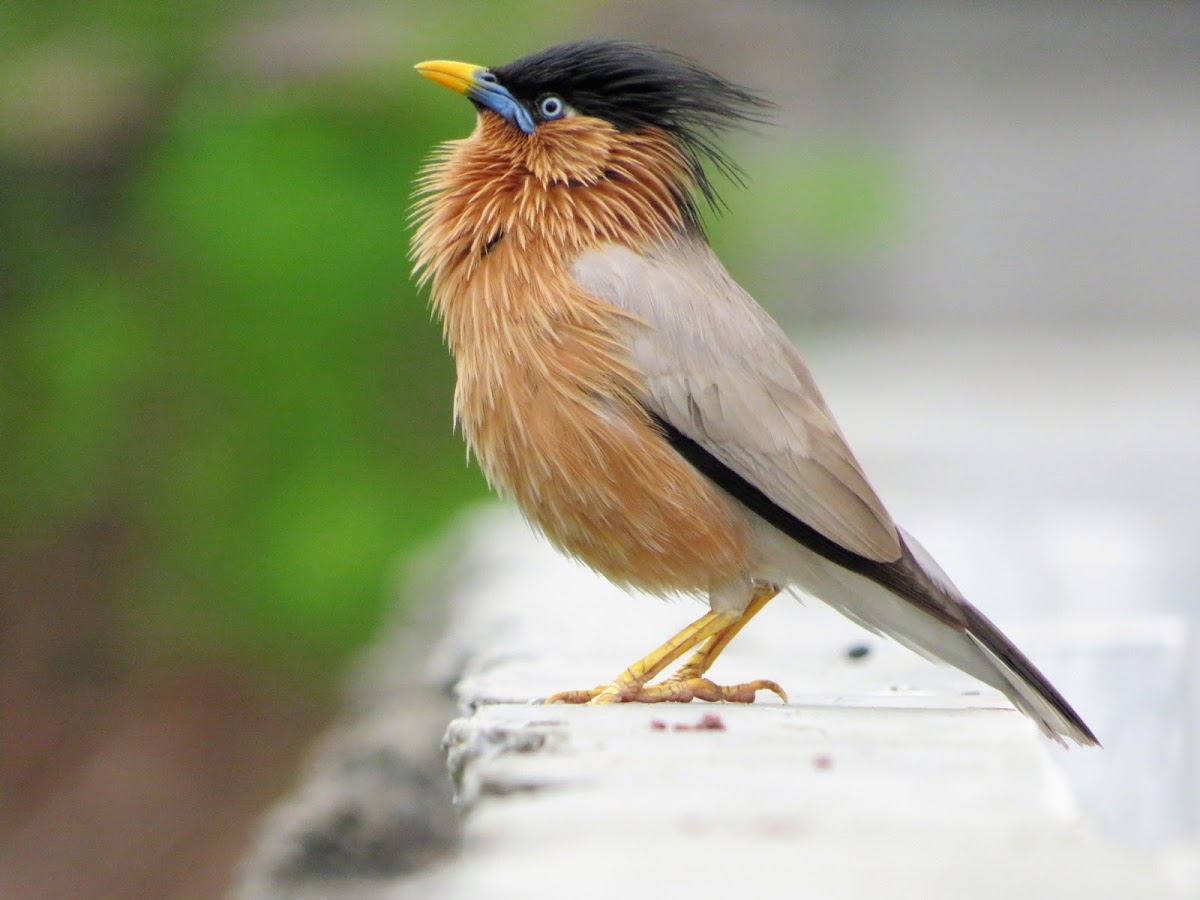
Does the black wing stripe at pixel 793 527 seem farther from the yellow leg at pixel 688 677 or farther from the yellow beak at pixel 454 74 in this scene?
the yellow beak at pixel 454 74

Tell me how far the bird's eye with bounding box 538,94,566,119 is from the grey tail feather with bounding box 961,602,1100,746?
192 centimetres

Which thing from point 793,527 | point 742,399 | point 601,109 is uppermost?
point 601,109

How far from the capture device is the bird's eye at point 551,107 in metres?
5.20

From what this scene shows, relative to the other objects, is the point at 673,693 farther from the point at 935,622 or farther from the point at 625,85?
the point at 625,85

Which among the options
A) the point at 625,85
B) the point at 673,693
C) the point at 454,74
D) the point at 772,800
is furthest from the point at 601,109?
the point at 772,800

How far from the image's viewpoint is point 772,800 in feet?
9.86

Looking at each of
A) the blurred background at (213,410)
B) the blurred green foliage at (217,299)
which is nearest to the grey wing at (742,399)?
the blurred background at (213,410)

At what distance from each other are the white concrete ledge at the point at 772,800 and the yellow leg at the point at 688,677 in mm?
75

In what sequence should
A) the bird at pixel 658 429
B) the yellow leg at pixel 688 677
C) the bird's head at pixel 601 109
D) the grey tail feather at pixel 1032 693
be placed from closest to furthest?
the grey tail feather at pixel 1032 693 → the yellow leg at pixel 688 677 → the bird at pixel 658 429 → the bird's head at pixel 601 109

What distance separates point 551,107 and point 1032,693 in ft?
7.23

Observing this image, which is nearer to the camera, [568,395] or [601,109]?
[568,395]

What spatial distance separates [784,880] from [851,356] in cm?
1591

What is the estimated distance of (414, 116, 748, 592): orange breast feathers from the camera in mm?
4523

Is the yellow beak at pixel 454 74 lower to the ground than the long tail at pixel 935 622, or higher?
higher
